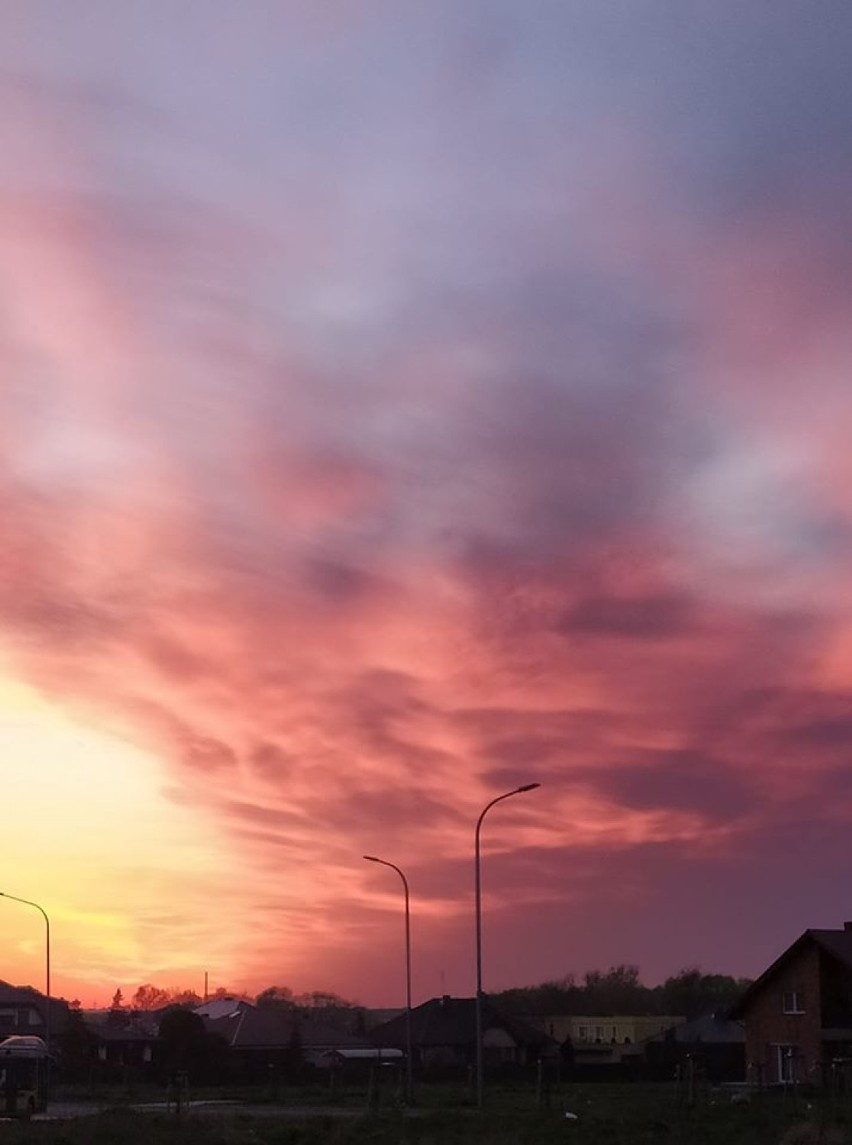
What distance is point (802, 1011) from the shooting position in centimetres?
8244

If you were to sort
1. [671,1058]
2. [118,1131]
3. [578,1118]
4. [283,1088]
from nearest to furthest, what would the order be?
[118,1131] → [578,1118] → [283,1088] → [671,1058]

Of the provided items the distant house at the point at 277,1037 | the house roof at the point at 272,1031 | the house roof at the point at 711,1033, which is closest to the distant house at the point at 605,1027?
the house roof at the point at 711,1033

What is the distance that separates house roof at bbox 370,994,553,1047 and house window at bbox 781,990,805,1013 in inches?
1442

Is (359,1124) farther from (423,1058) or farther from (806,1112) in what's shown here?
(423,1058)

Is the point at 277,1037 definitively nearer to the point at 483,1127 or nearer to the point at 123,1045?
the point at 123,1045

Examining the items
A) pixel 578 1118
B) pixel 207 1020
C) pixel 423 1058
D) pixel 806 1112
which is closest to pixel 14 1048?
pixel 578 1118

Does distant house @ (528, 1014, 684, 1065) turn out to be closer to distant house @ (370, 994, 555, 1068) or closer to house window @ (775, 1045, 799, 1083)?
distant house @ (370, 994, 555, 1068)

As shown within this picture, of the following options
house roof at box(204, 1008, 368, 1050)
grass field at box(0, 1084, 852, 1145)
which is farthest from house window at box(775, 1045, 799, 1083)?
house roof at box(204, 1008, 368, 1050)

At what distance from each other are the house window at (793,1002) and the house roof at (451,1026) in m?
36.6

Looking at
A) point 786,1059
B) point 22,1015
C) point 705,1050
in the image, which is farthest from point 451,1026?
point 22,1015

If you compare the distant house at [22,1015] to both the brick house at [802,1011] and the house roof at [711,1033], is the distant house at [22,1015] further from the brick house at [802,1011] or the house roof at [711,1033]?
the brick house at [802,1011]

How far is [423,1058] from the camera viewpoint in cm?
11675

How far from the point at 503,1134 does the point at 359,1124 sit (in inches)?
272

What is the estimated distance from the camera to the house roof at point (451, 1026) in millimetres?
118688
